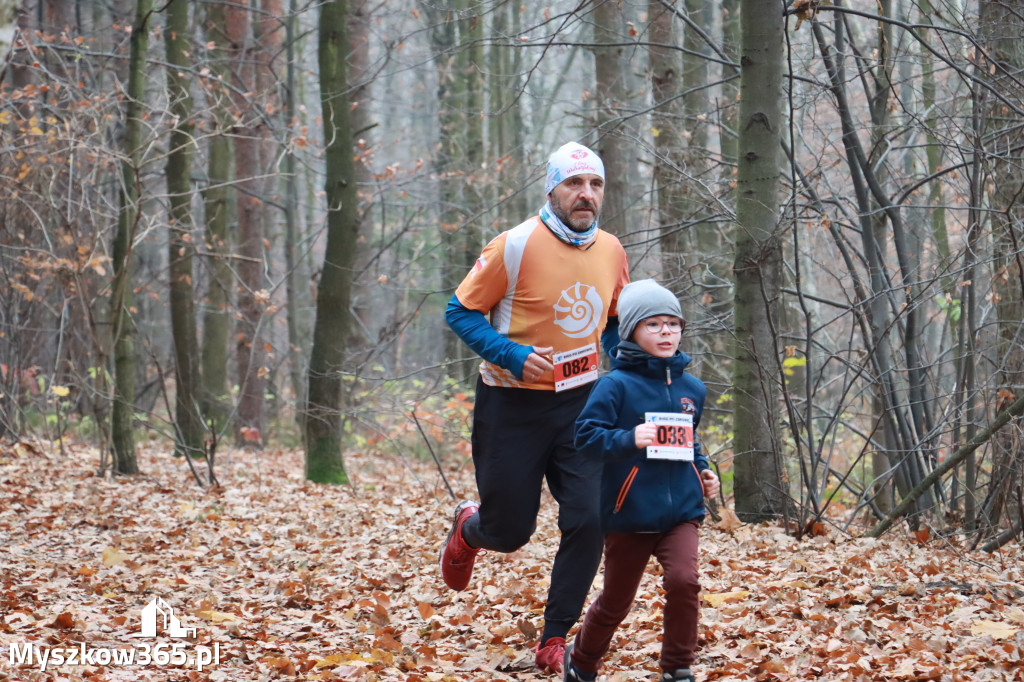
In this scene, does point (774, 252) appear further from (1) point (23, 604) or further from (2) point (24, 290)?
(2) point (24, 290)

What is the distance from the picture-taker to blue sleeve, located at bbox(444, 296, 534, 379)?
15.0 feet

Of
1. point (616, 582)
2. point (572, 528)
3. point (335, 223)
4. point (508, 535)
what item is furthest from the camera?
point (335, 223)

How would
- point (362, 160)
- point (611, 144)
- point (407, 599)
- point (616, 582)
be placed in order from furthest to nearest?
point (362, 160)
point (611, 144)
point (407, 599)
point (616, 582)

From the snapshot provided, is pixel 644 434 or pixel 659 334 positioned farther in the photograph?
pixel 659 334

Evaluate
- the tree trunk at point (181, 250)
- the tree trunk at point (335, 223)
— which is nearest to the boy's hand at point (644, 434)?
the tree trunk at point (335, 223)

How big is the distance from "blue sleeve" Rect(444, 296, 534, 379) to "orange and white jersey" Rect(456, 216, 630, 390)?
0.18 feet

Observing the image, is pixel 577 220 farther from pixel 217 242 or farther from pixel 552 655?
pixel 217 242

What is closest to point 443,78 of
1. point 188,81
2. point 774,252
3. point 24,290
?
point 188,81

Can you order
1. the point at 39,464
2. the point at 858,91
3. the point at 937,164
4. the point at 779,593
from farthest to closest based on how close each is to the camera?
the point at 39,464
the point at 858,91
the point at 937,164
the point at 779,593

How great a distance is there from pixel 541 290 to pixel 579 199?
45cm

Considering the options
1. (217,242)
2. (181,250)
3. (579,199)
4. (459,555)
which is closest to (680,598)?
(459,555)

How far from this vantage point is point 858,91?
11.1 metres

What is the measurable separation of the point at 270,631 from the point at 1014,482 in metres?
4.92

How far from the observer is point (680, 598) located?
391cm
